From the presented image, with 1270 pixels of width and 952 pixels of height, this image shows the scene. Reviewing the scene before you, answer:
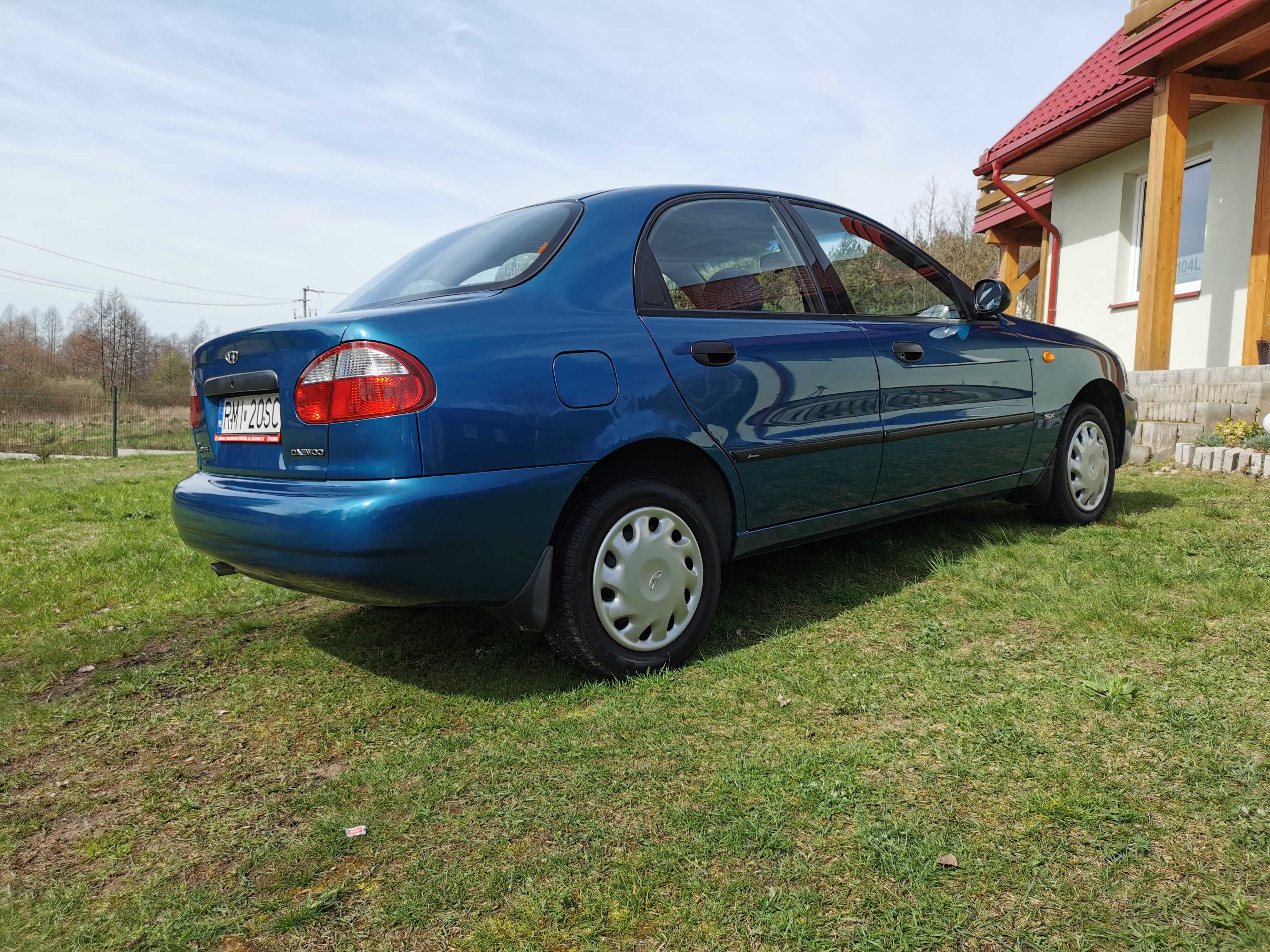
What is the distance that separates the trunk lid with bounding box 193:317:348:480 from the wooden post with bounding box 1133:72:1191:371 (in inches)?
316

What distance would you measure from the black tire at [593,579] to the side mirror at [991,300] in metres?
1.99

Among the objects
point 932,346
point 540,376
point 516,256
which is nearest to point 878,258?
point 932,346

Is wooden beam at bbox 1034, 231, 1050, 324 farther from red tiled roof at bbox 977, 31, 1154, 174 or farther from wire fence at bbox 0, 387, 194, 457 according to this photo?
wire fence at bbox 0, 387, 194, 457

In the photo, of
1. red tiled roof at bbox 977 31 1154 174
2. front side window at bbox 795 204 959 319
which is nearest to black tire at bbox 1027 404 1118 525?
front side window at bbox 795 204 959 319

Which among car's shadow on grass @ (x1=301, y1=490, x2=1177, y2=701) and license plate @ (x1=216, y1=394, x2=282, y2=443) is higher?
license plate @ (x1=216, y1=394, x2=282, y2=443)

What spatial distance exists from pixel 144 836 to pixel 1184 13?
366 inches

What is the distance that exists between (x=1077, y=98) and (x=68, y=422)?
18475 millimetres

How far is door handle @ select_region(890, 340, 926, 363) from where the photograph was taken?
354 centimetres

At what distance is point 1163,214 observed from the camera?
7809mm

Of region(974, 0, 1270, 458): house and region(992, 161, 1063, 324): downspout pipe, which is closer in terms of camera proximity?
region(974, 0, 1270, 458): house

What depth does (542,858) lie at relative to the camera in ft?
5.86

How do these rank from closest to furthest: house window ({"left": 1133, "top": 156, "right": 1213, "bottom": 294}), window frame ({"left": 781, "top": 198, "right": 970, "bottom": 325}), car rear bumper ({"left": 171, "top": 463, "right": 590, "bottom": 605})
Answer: car rear bumper ({"left": 171, "top": 463, "right": 590, "bottom": 605}) < window frame ({"left": 781, "top": 198, "right": 970, "bottom": 325}) < house window ({"left": 1133, "top": 156, "right": 1213, "bottom": 294})

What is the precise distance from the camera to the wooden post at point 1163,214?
7828 mm

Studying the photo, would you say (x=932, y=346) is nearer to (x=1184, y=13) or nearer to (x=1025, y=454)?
(x=1025, y=454)
